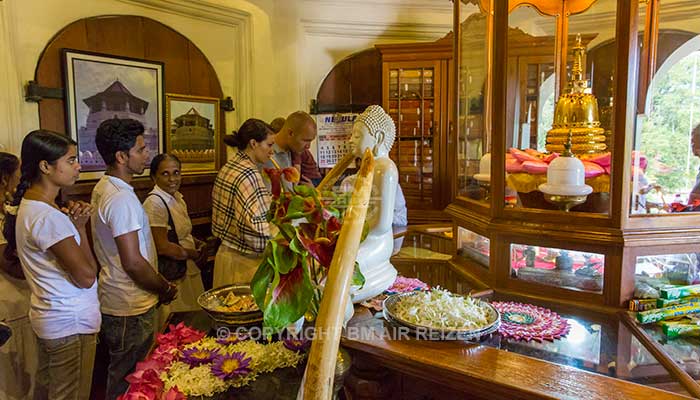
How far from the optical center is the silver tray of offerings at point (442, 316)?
0.97 m

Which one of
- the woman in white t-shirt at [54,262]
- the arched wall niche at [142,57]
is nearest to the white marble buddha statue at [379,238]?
the woman in white t-shirt at [54,262]

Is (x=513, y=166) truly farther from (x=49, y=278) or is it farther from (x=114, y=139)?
(x=49, y=278)

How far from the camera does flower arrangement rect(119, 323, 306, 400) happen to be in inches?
35.0

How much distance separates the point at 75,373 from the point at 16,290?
0.55m

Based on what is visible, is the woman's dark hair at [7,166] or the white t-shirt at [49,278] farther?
the woman's dark hair at [7,166]

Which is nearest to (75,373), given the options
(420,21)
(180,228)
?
(180,228)

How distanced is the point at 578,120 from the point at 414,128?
1921mm

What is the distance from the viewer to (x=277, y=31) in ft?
11.5

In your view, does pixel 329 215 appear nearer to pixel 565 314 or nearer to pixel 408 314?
pixel 408 314

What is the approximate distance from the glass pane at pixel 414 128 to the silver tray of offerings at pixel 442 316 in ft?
8.14

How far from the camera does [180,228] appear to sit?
2.23 m

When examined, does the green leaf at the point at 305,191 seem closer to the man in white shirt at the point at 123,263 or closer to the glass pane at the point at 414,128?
the man in white shirt at the point at 123,263

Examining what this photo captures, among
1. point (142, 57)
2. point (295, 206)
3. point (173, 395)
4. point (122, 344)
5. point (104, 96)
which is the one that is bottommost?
point (122, 344)

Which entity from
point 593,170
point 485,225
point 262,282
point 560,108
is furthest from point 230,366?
point 560,108
